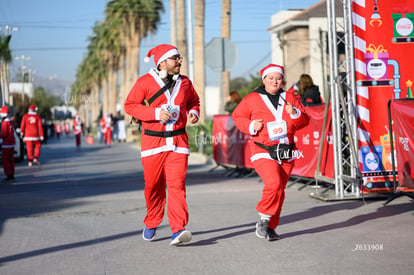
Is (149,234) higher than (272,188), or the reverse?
(272,188)

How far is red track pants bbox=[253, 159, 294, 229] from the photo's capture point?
757 centimetres

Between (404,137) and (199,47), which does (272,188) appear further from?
(199,47)

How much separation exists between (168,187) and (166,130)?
58 centimetres

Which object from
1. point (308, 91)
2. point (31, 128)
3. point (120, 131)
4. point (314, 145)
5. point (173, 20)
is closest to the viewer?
point (314, 145)

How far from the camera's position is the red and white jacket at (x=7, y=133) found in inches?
669

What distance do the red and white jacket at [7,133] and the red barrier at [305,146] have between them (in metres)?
4.99

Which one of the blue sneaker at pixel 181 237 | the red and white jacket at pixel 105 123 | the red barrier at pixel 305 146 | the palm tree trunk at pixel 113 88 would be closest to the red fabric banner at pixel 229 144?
the red barrier at pixel 305 146

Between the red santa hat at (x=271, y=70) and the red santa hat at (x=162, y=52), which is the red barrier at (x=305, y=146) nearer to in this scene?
the red santa hat at (x=271, y=70)

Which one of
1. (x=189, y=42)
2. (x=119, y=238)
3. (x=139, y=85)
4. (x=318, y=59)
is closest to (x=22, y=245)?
(x=119, y=238)

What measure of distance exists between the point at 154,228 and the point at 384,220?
2.99 metres

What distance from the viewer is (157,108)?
291 inches

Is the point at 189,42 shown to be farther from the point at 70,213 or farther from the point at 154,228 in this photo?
the point at 154,228

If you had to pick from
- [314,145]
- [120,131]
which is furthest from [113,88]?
[314,145]

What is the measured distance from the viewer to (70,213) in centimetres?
1055
